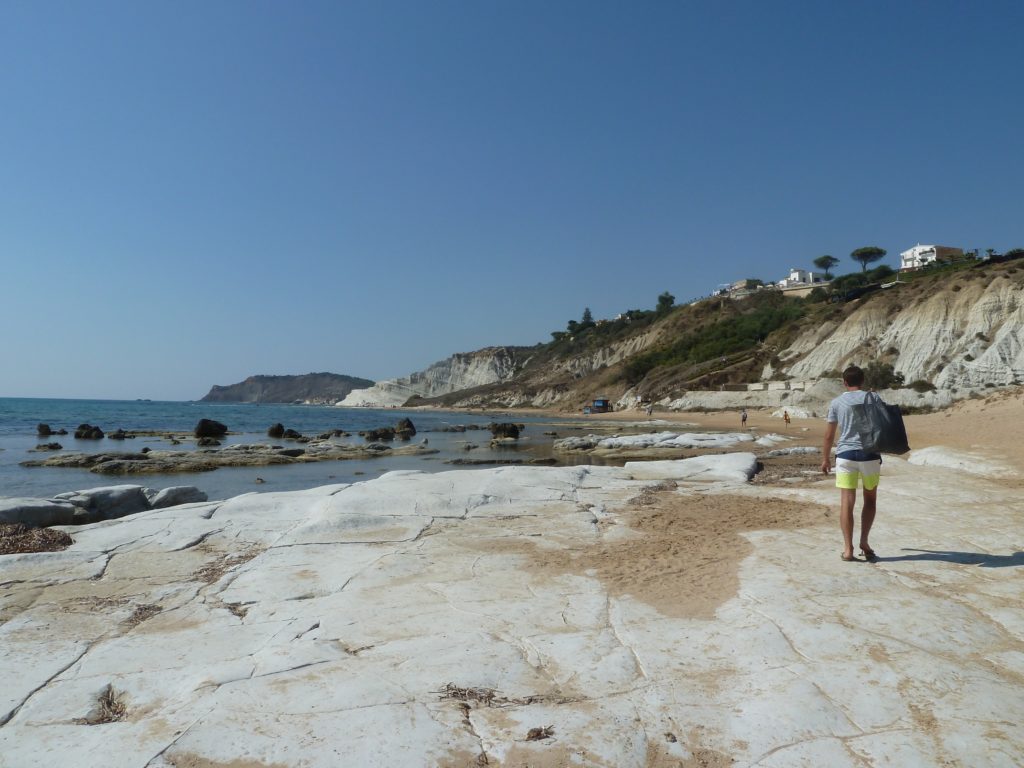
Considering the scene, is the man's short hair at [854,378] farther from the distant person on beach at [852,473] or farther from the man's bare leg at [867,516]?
the man's bare leg at [867,516]

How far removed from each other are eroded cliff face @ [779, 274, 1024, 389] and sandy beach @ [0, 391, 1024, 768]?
112ft

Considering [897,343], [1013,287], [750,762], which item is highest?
[1013,287]

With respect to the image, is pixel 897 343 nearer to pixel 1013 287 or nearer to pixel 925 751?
pixel 1013 287

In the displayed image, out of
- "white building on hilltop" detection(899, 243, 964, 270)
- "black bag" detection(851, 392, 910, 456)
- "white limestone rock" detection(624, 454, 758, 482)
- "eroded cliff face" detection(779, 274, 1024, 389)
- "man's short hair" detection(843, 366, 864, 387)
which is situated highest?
"white building on hilltop" detection(899, 243, 964, 270)

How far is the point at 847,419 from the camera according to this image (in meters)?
5.58

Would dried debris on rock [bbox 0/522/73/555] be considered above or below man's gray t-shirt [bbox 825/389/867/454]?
below

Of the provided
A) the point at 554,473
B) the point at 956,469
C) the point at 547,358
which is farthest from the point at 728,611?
the point at 547,358

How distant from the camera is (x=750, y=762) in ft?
8.77

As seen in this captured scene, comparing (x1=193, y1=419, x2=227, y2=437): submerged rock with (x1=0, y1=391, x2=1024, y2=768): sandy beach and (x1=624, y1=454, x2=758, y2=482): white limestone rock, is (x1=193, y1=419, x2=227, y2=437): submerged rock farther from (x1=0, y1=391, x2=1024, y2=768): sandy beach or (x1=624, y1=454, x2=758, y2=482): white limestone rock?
(x1=0, y1=391, x2=1024, y2=768): sandy beach

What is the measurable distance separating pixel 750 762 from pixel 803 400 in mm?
45173

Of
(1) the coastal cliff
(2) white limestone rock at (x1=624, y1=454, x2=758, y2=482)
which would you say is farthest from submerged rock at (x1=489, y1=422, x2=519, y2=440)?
(2) white limestone rock at (x1=624, y1=454, x2=758, y2=482)

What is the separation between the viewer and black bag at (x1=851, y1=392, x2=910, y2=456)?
5.36 meters

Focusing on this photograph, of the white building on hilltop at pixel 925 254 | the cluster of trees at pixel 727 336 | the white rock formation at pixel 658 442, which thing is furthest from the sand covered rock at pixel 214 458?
the white building on hilltop at pixel 925 254

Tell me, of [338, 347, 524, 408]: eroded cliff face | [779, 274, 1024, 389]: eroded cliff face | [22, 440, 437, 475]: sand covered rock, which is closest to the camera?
[22, 440, 437, 475]: sand covered rock
